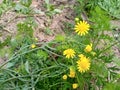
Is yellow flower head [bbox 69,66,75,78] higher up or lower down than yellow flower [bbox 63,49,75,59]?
lower down

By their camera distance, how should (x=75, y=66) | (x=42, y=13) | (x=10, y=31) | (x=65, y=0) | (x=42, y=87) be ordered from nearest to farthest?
1. (x=75, y=66)
2. (x=42, y=87)
3. (x=10, y=31)
4. (x=42, y=13)
5. (x=65, y=0)

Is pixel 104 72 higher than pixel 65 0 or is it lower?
lower

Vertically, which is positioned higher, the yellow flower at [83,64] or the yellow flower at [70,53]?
the yellow flower at [70,53]

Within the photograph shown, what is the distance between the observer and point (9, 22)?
3.16 metres

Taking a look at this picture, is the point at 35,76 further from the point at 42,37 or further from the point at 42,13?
the point at 42,13

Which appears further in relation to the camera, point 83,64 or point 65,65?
point 65,65

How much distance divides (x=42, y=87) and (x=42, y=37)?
61 cm

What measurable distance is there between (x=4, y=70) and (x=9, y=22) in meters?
0.66

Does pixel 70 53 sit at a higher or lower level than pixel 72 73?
higher

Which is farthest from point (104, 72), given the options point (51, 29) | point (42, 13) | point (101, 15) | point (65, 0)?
point (65, 0)

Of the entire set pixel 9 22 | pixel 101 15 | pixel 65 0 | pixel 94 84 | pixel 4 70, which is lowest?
pixel 94 84

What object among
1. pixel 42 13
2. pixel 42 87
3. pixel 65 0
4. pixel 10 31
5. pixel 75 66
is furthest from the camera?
pixel 65 0

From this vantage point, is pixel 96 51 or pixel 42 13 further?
pixel 42 13

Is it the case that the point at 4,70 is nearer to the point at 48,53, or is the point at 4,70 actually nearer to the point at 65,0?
the point at 48,53
